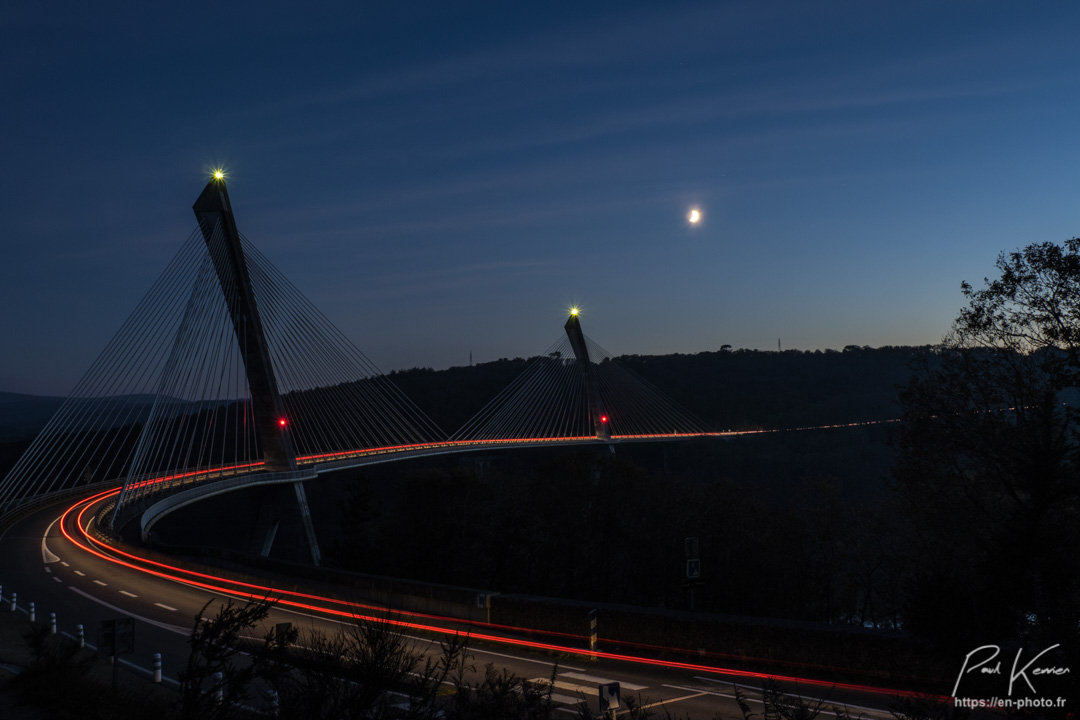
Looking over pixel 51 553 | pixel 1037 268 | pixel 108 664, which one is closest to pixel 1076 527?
pixel 1037 268

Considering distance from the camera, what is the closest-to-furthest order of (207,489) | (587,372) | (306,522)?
(207,489)
(306,522)
(587,372)

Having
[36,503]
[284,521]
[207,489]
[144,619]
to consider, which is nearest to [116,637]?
[144,619]

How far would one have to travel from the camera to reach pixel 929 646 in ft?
45.7

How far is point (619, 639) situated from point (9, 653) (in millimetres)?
12735

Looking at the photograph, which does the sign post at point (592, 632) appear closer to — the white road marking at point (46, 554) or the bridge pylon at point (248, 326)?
the white road marking at point (46, 554)

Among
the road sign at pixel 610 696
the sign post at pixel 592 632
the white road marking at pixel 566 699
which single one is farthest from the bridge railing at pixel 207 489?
the road sign at pixel 610 696

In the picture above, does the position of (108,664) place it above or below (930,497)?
below

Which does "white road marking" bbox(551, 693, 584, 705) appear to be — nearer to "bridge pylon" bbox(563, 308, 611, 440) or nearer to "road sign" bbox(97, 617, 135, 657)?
"road sign" bbox(97, 617, 135, 657)

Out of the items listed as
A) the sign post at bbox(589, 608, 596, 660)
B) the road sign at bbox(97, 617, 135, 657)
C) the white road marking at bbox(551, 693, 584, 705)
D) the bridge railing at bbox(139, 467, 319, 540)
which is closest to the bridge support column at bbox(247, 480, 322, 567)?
the bridge railing at bbox(139, 467, 319, 540)

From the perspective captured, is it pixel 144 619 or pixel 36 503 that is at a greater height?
pixel 36 503

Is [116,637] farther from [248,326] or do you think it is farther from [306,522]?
[306,522]

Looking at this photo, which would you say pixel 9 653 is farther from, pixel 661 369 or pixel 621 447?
pixel 661 369

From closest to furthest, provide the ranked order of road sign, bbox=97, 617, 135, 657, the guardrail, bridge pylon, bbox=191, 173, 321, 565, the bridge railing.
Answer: road sign, bbox=97, 617, 135, 657 → the bridge railing → the guardrail → bridge pylon, bbox=191, 173, 321, 565

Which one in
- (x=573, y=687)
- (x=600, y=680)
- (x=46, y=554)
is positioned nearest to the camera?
(x=573, y=687)
